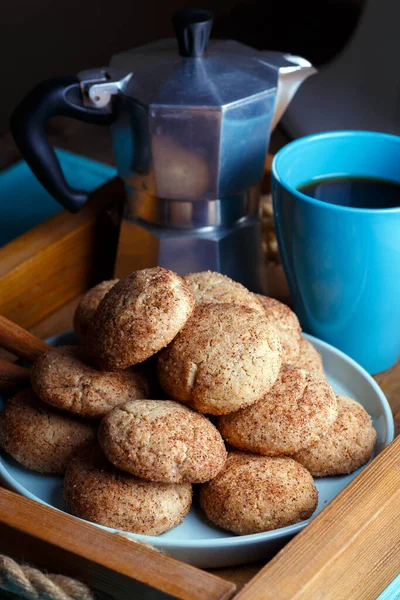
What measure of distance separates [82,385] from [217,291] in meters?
0.14

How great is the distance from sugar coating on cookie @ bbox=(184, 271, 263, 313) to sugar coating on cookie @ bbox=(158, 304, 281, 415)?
5cm

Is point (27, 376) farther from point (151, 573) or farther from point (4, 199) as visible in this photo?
point (4, 199)

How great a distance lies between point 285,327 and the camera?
26.0 inches

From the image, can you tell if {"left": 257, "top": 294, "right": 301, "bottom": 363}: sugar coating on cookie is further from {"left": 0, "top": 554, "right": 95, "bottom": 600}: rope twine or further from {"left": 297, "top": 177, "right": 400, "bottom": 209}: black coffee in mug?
{"left": 0, "top": 554, "right": 95, "bottom": 600}: rope twine

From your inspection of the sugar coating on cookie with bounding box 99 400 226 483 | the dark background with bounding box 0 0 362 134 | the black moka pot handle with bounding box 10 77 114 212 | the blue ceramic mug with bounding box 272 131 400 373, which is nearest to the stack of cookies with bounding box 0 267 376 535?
the sugar coating on cookie with bounding box 99 400 226 483

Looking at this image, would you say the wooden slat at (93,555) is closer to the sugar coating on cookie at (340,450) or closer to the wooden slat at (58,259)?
the sugar coating on cookie at (340,450)

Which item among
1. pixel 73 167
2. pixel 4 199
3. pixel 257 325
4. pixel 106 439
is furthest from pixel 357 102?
pixel 106 439

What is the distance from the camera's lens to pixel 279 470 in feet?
1.83

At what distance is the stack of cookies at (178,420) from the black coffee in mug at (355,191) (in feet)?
0.68

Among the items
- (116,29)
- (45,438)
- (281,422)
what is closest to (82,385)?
(45,438)

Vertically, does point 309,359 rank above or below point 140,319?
below

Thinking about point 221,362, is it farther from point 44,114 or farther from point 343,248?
point 44,114

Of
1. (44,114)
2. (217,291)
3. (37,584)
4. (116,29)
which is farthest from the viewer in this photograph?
(116,29)

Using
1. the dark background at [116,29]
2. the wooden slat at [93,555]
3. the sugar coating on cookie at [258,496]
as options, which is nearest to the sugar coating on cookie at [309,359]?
the sugar coating on cookie at [258,496]
